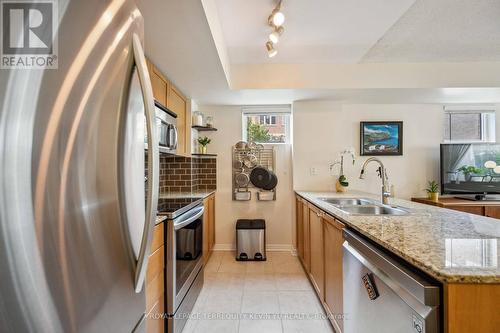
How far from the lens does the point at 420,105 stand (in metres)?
3.46

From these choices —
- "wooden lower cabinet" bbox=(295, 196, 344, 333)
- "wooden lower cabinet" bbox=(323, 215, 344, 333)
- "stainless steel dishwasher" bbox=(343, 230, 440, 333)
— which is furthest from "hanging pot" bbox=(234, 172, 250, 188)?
"stainless steel dishwasher" bbox=(343, 230, 440, 333)

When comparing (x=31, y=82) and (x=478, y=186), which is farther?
(x=478, y=186)

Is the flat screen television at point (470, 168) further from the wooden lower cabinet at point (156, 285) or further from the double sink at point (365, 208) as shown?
the wooden lower cabinet at point (156, 285)

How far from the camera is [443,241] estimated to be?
91 cm

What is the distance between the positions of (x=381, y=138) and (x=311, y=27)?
211 centimetres

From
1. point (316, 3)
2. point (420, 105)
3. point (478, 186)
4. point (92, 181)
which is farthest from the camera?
point (420, 105)

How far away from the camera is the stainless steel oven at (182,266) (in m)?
1.51

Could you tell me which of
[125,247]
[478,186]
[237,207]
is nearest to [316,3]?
[125,247]

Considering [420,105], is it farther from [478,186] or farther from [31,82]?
[31,82]

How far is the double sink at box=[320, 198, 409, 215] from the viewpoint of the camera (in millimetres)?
1746

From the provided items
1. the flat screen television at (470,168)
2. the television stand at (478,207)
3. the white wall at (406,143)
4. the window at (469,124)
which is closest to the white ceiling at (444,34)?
the white wall at (406,143)

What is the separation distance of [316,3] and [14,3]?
185 centimetres

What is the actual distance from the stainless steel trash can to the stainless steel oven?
36.2 inches

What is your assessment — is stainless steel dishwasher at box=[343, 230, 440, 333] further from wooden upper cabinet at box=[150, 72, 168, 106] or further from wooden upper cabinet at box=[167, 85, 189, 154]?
wooden upper cabinet at box=[167, 85, 189, 154]
